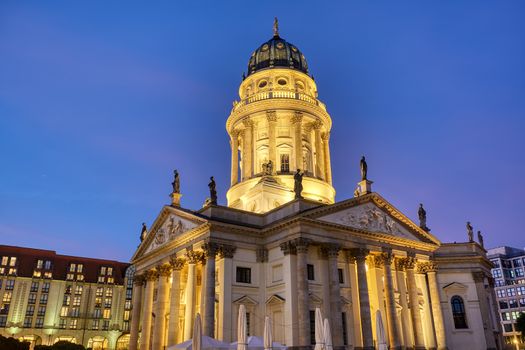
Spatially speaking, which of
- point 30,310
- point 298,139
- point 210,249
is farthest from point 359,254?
point 30,310

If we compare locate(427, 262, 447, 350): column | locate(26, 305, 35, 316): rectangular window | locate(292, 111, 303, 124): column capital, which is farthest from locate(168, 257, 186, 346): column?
locate(26, 305, 35, 316): rectangular window

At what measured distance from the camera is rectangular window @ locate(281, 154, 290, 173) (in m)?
56.0

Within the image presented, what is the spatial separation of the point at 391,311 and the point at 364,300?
346 centimetres

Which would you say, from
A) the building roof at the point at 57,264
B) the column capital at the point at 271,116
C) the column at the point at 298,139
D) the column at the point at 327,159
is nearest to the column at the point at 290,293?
the column at the point at 298,139

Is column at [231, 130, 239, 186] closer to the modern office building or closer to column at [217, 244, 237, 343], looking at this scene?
column at [217, 244, 237, 343]

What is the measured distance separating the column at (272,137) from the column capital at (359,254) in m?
16.5

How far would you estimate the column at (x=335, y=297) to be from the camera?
38438mm

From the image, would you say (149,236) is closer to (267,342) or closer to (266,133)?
(266,133)

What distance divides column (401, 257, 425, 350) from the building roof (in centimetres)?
6883

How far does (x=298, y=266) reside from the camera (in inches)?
1508

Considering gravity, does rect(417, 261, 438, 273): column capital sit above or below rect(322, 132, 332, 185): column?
below

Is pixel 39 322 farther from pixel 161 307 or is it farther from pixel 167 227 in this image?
pixel 167 227

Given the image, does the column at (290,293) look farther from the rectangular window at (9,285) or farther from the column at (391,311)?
the rectangular window at (9,285)

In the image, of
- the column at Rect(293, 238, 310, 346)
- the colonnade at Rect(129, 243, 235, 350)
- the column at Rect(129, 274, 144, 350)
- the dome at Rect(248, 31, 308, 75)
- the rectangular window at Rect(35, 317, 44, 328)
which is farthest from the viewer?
the rectangular window at Rect(35, 317, 44, 328)
